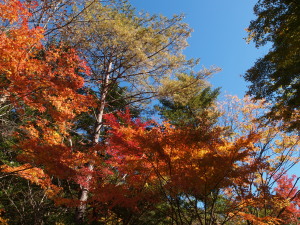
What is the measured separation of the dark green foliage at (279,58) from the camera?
6.05 meters

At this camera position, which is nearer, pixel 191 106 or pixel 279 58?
pixel 279 58

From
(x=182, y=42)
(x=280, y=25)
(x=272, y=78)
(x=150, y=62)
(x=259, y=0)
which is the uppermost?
(x=182, y=42)

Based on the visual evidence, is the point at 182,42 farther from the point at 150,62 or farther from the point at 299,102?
the point at 299,102

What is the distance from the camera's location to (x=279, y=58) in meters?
6.66

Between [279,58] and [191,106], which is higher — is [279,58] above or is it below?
below

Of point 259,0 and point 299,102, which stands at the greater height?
point 259,0

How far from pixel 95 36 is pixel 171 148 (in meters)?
6.18

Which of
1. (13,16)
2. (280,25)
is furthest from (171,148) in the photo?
(13,16)

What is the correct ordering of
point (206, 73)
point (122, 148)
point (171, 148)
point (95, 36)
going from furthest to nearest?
point (206, 73)
point (95, 36)
point (122, 148)
point (171, 148)

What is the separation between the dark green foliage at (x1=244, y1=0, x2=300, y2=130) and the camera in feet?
19.8

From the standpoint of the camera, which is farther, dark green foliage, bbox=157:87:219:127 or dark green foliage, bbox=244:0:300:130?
dark green foliage, bbox=157:87:219:127

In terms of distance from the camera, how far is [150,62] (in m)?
10.3

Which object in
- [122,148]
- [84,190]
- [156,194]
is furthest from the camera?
[84,190]

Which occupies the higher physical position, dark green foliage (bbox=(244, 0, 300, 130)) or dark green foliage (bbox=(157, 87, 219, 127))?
dark green foliage (bbox=(157, 87, 219, 127))
